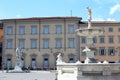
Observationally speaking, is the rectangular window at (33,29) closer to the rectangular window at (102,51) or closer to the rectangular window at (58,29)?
the rectangular window at (58,29)

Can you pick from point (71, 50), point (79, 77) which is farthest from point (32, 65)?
point (79, 77)

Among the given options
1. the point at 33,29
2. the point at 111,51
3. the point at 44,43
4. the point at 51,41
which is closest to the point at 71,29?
the point at 51,41

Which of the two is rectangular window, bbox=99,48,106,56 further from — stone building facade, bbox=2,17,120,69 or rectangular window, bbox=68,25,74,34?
rectangular window, bbox=68,25,74,34

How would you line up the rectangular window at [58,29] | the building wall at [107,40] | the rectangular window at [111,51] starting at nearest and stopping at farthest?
1. the building wall at [107,40]
2. the rectangular window at [111,51]
3. the rectangular window at [58,29]

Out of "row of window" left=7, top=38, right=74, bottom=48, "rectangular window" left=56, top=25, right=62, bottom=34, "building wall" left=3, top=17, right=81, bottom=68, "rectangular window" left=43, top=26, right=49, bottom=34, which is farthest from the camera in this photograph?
"rectangular window" left=43, top=26, right=49, bottom=34

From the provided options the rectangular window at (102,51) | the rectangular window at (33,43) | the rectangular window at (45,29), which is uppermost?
the rectangular window at (45,29)

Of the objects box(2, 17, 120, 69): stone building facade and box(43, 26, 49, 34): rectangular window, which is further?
box(43, 26, 49, 34): rectangular window

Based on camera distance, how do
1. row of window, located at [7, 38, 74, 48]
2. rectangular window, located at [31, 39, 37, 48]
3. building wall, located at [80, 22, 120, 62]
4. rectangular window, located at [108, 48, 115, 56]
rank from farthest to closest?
rectangular window, located at [31, 39, 37, 48] → row of window, located at [7, 38, 74, 48] → rectangular window, located at [108, 48, 115, 56] → building wall, located at [80, 22, 120, 62]

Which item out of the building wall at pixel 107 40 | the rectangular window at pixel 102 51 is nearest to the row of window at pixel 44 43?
the building wall at pixel 107 40

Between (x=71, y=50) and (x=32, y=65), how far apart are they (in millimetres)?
7408

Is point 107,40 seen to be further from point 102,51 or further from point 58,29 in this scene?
point 58,29

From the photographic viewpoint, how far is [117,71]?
21.9m

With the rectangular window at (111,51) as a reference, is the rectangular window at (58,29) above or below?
above

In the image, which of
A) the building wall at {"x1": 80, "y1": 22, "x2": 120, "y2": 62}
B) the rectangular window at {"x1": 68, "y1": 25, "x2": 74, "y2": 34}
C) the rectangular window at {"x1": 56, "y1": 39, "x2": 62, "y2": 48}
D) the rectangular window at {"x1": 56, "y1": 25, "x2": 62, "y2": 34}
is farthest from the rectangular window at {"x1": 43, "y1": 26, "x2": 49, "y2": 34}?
the building wall at {"x1": 80, "y1": 22, "x2": 120, "y2": 62}
